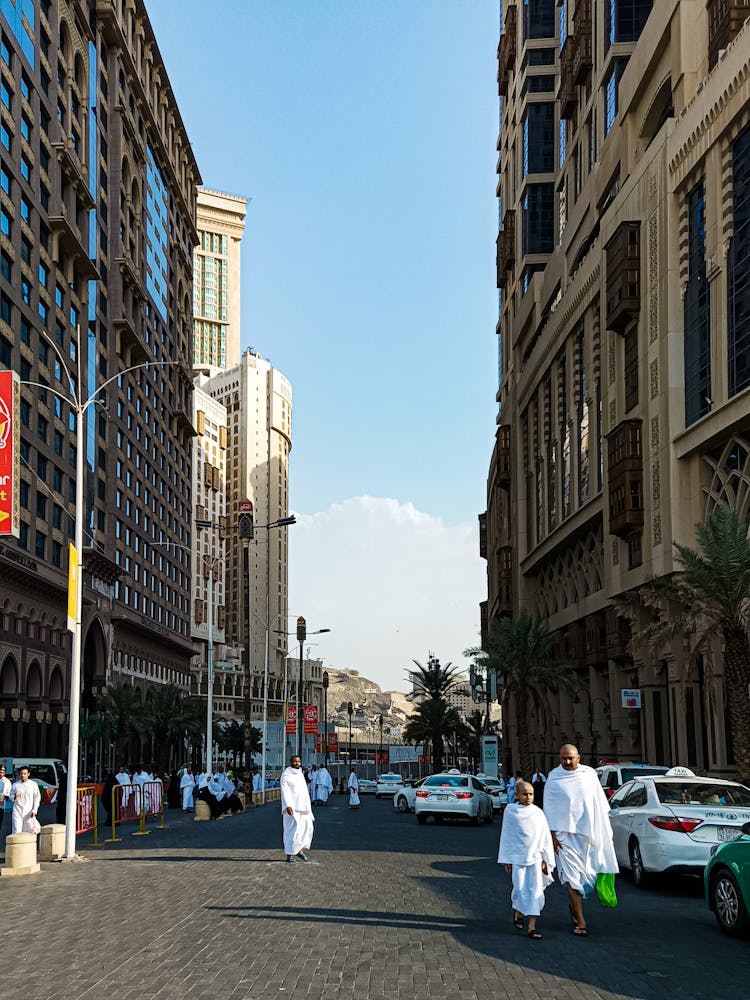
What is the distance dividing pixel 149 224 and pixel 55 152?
29173 millimetres

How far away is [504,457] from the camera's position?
254ft

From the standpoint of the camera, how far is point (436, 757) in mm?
84188

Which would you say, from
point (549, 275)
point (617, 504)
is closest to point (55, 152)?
point (549, 275)

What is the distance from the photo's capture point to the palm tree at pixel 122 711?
244 feet

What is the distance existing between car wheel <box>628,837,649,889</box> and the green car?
3.77 metres

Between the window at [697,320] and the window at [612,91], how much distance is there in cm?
1549

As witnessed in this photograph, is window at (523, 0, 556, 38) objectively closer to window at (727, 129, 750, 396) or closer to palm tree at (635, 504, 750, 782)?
window at (727, 129, 750, 396)

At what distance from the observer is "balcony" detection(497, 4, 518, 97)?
8106 cm

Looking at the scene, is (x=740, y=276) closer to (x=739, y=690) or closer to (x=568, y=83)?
(x=739, y=690)

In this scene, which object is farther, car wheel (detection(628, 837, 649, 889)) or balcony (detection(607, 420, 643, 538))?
balcony (detection(607, 420, 643, 538))

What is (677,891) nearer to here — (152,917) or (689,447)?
(152,917)

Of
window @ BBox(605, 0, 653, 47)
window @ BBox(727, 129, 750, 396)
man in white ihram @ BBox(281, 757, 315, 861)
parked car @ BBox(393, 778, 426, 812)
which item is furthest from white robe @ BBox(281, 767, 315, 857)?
window @ BBox(605, 0, 653, 47)

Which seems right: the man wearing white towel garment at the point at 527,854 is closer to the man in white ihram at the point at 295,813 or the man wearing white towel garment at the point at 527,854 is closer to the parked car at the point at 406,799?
the man in white ihram at the point at 295,813

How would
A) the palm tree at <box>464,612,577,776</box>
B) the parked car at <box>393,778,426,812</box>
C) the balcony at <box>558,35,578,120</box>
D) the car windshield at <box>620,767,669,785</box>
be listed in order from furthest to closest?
the balcony at <box>558,35,578,120</box>, the palm tree at <box>464,612,577,776</box>, the parked car at <box>393,778,426,812</box>, the car windshield at <box>620,767,669,785</box>
